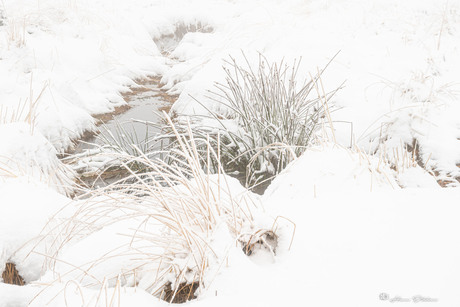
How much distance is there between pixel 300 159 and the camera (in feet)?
5.63

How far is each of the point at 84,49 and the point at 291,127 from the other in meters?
3.43

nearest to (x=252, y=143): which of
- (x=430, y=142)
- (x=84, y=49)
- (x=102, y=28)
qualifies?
(x=430, y=142)

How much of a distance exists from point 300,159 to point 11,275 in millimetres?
1378

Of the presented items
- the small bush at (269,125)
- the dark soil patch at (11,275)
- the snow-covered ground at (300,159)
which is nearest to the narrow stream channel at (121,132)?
the snow-covered ground at (300,159)

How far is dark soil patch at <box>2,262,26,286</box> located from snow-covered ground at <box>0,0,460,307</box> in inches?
0.9

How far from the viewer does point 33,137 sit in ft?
6.93

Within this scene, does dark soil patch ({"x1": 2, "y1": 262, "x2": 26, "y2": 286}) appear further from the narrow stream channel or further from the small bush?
the small bush

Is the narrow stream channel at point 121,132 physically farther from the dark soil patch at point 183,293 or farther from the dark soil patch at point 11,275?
the dark soil patch at point 183,293

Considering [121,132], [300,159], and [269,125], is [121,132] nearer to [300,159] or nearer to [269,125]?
[269,125]

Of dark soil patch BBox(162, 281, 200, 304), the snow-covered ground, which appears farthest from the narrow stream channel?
dark soil patch BBox(162, 281, 200, 304)

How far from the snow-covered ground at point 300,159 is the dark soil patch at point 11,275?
0.08 ft

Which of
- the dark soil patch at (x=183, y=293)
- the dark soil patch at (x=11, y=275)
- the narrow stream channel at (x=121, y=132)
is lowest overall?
the narrow stream channel at (x=121, y=132)

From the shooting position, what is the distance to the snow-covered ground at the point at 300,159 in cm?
87

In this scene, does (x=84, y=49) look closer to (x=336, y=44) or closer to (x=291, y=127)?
(x=336, y=44)
